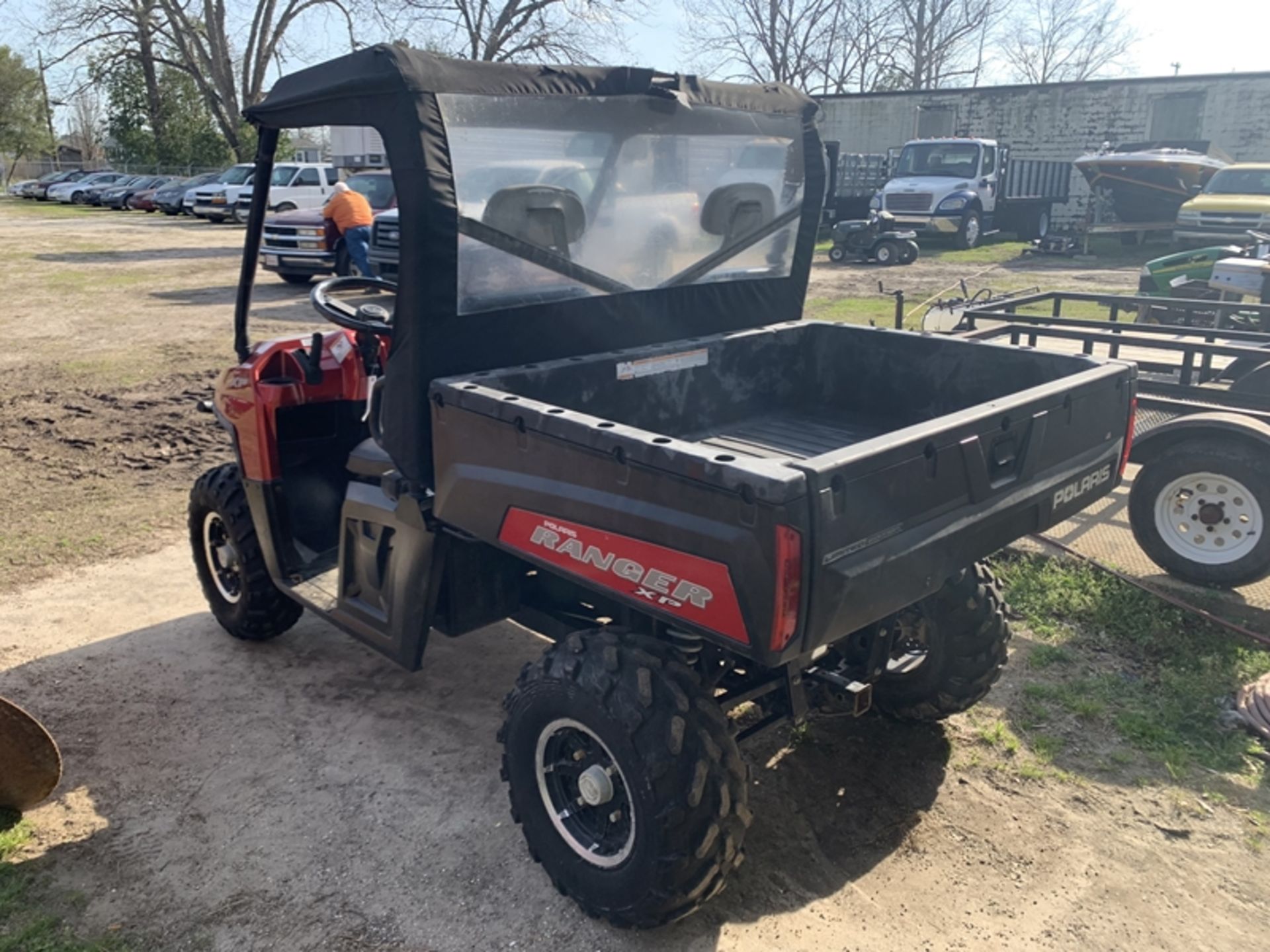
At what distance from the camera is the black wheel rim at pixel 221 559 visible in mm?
4539

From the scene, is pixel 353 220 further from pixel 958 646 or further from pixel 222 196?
pixel 222 196

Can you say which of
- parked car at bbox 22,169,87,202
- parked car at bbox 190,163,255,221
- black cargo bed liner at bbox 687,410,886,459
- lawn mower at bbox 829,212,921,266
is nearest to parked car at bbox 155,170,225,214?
parked car at bbox 190,163,255,221

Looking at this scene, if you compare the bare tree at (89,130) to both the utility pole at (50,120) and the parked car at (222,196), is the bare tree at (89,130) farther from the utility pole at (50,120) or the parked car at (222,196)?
the parked car at (222,196)

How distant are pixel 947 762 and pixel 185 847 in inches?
102

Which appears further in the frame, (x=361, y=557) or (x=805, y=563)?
(x=361, y=557)

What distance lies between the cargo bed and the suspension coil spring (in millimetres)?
436

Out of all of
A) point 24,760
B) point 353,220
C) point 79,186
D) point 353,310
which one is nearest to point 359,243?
point 353,220

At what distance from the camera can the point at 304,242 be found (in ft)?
52.9

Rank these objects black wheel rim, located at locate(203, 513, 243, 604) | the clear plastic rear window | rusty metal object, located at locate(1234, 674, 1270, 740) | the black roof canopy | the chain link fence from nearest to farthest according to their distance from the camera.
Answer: the black roof canopy
the clear plastic rear window
rusty metal object, located at locate(1234, 674, 1270, 740)
black wheel rim, located at locate(203, 513, 243, 604)
the chain link fence

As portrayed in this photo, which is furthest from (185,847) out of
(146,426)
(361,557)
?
(146,426)

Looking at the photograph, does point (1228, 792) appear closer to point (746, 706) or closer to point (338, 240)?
point (746, 706)

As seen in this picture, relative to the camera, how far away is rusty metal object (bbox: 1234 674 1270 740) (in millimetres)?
3787

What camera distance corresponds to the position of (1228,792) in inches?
138

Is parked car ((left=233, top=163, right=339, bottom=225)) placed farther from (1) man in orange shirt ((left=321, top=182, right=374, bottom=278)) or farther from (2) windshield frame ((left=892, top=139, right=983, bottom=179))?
(2) windshield frame ((left=892, top=139, right=983, bottom=179))
